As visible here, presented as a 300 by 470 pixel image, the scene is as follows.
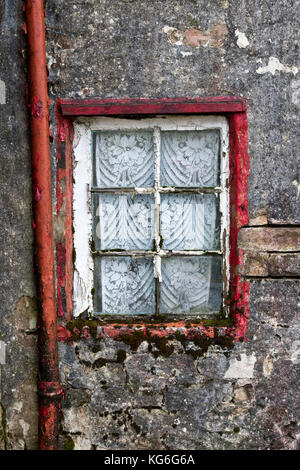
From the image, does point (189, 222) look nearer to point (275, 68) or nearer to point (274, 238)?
point (274, 238)

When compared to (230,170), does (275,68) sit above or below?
above

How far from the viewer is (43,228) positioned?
7.57 feet

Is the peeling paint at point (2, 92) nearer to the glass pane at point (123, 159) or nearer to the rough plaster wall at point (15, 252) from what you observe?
the rough plaster wall at point (15, 252)

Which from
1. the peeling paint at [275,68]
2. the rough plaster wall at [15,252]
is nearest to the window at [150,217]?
the rough plaster wall at [15,252]

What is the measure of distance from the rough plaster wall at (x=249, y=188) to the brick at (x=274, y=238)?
56 mm

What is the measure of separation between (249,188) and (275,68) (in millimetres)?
674

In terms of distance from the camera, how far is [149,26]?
91.6 inches

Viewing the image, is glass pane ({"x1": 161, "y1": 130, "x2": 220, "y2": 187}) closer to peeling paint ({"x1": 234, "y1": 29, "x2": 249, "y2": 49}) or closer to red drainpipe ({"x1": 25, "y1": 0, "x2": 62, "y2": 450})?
peeling paint ({"x1": 234, "y1": 29, "x2": 249, "y2": 49})

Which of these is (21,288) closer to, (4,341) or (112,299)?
(4,341)

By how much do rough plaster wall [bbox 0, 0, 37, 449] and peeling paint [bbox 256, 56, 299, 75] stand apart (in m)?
1.34

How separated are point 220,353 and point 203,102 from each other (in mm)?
1426

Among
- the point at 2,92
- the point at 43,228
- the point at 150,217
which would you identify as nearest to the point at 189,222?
the point at 150,217

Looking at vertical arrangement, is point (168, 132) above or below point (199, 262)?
above
